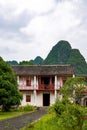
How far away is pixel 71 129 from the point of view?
21469 mm

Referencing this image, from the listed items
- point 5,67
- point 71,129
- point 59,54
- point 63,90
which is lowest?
point 71,129

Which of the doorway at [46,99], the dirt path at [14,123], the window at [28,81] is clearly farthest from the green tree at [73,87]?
the doorway at [46,99]

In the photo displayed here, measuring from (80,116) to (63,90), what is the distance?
13.7 m

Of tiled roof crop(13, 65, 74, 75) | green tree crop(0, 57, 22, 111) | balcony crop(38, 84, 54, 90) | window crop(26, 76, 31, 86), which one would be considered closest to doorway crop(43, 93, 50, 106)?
balcony crop(38, 84, 54, 90)

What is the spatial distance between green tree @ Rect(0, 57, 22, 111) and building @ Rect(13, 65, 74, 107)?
16406 millimetres

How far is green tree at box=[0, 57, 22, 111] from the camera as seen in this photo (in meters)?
45.3

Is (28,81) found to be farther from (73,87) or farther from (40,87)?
(73,87)

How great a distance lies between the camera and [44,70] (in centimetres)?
6594

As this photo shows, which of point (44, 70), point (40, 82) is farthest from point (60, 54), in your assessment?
point (44, 70)

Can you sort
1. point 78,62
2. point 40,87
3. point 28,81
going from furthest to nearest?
point 78,62 < point 28,81 < point 40,87

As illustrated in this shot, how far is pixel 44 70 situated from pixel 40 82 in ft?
7.88

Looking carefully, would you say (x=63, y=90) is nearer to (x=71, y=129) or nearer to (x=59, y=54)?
(x=71, y=129)

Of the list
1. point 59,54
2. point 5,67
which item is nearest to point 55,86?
point 5,67

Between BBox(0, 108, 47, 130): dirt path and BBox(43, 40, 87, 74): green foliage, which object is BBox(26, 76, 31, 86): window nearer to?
BBox(0, 108, 47, 130): dirt path
